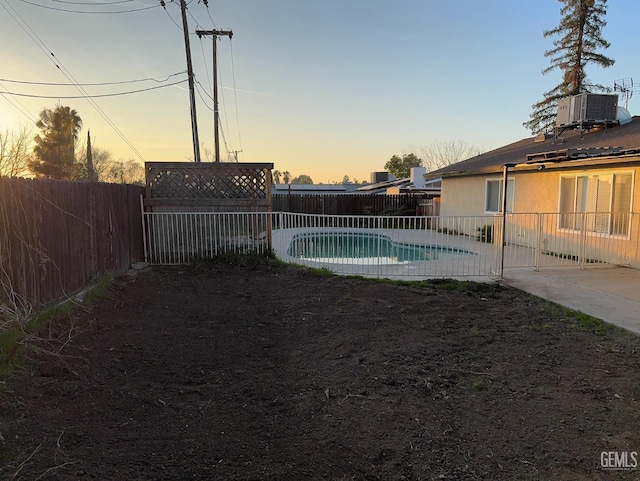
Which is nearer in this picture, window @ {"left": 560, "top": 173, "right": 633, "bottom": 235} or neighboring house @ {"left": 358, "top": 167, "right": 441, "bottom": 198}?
window @ {"left": 560, "top": 173, "right": 633, "bottom": 235}

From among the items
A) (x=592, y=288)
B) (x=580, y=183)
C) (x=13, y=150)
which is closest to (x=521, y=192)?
(x=580, y=183)

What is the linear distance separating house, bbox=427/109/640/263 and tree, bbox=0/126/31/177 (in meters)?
8.47

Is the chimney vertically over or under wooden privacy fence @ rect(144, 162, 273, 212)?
over

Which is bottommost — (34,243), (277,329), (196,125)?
(277,329)

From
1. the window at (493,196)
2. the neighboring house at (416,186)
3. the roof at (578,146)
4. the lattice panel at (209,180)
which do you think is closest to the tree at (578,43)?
the neighboring house at (416,186)

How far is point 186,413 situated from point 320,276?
15.9ft

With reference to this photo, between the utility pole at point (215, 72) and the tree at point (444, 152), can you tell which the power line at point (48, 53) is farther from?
the tree at point (444, 152)

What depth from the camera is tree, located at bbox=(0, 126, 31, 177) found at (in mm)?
6449

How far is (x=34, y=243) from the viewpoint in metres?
4.63

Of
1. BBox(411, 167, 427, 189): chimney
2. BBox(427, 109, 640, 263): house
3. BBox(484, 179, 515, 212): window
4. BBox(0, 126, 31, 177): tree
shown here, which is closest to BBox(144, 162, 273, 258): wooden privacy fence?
BBox(0, 126, 31, 177): tree

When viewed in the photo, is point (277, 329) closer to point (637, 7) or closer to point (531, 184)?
point (531, 184)

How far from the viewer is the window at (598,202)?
8367 mm

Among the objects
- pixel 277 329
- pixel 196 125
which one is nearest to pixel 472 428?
pixel 277 329

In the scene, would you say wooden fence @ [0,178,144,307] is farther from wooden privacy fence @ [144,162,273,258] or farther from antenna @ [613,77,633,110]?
antenna @ [613,77,633,110]
